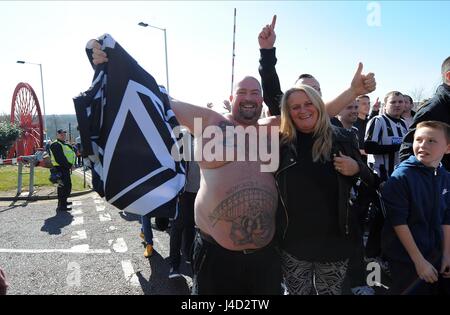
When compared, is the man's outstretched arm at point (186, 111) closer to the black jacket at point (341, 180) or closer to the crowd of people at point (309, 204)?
the crowd of people at point (309, 204)

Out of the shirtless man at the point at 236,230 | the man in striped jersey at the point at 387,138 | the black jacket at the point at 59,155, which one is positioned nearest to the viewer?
the shirtless man at the point at 236,230

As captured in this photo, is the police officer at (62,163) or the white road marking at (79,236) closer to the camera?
the white road marking at (79,236)

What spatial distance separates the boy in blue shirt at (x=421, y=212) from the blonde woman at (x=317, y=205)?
444mm

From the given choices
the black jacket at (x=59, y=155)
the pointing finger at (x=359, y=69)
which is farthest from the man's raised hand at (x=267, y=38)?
the black jacket at (x=59, y=155)

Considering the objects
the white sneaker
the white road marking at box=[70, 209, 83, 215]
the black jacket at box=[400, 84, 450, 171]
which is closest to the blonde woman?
the black jacket at box=[400, 84, 450, 171]

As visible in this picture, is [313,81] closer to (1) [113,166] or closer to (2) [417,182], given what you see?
(2) [417,182]

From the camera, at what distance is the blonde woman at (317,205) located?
1938 millimetres

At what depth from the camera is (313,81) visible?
271cm

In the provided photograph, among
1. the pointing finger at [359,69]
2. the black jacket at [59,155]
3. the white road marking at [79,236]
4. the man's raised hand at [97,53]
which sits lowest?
the white road marking at [79,236]

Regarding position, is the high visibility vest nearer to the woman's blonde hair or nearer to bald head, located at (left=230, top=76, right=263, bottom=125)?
bald head, located at (left=230, top=76, right=263, bottom=125)

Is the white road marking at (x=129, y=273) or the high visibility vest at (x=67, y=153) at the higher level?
the high visibility vest at (x=67, y=153)

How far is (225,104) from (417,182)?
2.01 meters

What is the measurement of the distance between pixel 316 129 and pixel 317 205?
1.53 ft

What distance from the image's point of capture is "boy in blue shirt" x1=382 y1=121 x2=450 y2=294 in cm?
227
